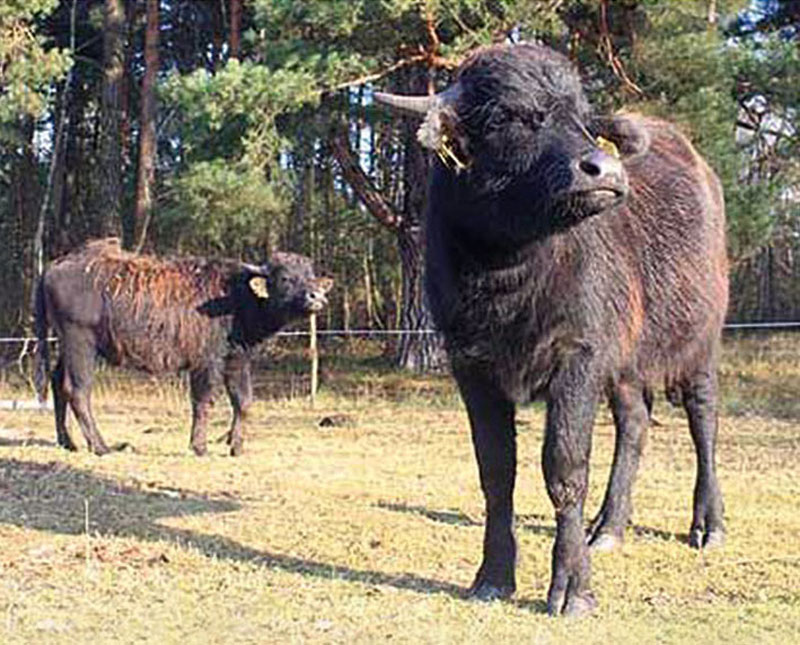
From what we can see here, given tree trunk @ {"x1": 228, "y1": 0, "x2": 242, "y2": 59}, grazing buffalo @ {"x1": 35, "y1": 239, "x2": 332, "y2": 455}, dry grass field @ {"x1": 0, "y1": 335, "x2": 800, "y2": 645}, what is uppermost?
tree trunk @ {"x1": 228, "y1": 0, "x2": 242, "y2": 59}

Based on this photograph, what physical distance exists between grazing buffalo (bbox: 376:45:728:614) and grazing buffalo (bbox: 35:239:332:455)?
652 centimetres

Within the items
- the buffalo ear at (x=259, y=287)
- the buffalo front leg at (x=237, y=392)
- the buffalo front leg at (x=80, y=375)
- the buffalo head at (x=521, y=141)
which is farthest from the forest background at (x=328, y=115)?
the buffalo head at (x=521, y=141)

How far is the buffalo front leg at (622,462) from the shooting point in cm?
714

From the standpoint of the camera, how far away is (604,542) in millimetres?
7027

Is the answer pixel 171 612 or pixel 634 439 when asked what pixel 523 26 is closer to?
pixel 634 439

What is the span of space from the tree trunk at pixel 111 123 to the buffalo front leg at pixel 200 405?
11439 millimetres

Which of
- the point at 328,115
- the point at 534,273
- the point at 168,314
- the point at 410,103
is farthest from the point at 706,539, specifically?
the point at 328,115

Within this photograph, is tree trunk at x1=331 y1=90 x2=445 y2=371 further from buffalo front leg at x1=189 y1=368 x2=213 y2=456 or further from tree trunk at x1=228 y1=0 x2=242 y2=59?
buffalo front leg at x1=189 y1=368 x2=213 y2=456

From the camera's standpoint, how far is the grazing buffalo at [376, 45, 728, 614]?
5.00m

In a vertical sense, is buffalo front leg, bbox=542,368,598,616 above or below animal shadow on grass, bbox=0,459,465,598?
above

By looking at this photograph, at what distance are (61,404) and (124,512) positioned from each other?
4.64 m

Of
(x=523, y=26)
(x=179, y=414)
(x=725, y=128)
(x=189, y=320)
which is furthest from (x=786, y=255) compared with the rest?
(x=189, y=320)

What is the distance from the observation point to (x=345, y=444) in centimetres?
1298

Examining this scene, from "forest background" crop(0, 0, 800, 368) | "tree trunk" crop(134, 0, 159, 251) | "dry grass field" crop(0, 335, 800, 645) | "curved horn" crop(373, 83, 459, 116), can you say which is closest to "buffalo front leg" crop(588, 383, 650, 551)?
"dry grass field" crop(0, 335, 800, 645)
